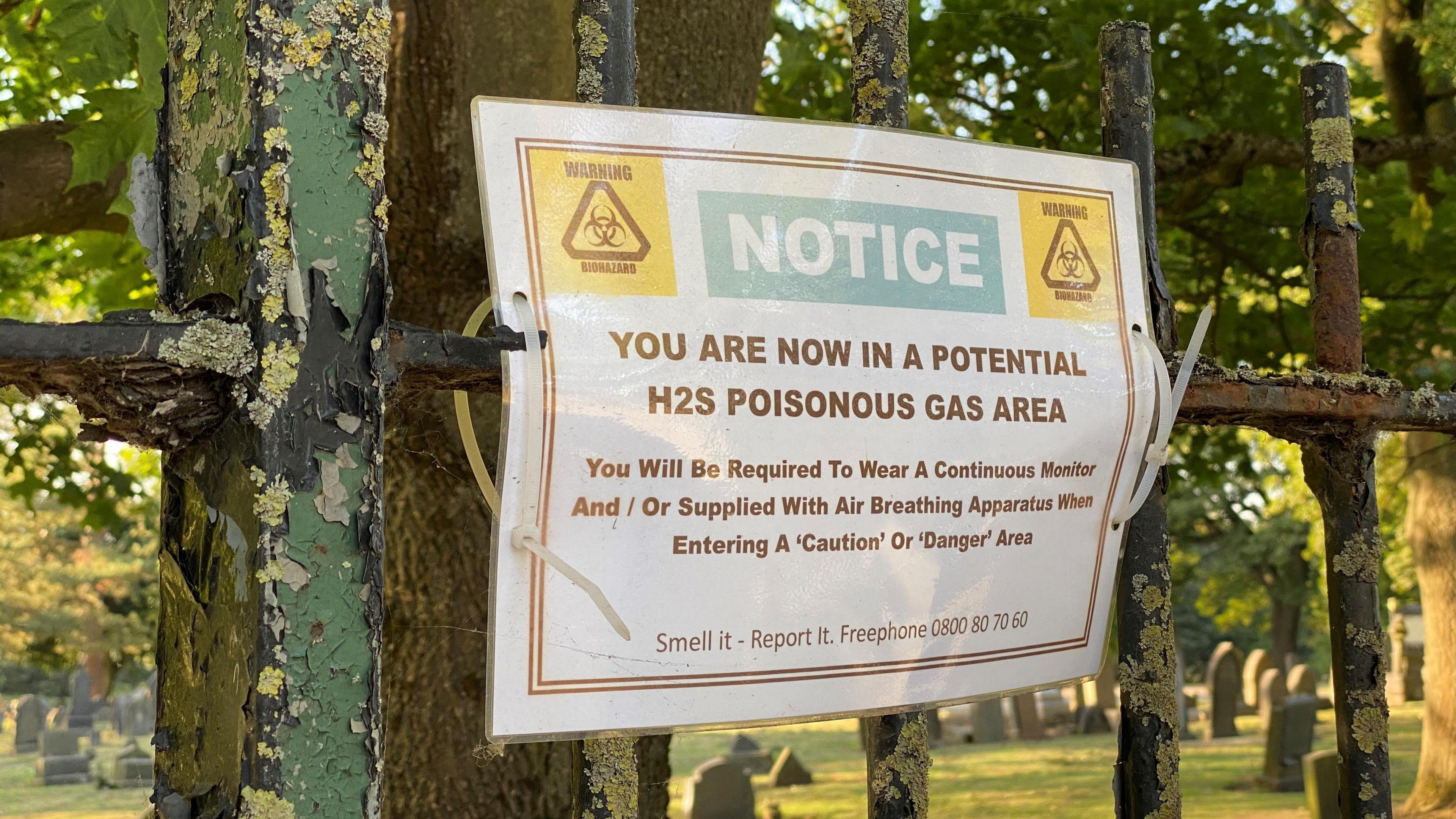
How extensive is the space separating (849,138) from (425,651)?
67.9 inches

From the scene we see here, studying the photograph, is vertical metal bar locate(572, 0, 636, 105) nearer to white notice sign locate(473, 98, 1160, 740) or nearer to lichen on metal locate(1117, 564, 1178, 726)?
white notice sign locate(473, 98, 1160, 740)

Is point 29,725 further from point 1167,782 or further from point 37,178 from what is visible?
point 1167,782

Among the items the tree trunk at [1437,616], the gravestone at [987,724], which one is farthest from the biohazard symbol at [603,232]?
the gravestone at [987,724]

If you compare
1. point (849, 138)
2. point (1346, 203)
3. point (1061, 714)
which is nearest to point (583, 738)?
point (849, 138)

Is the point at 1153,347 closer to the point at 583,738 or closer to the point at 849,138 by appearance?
the point at 849,138

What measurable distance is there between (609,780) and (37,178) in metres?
3.29

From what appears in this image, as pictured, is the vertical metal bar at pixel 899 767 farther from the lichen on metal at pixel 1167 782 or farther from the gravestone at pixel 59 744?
the gravestone at pixel 59 744

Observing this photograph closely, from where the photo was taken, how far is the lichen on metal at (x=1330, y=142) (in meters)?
1.79

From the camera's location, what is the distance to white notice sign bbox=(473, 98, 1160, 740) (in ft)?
3.91

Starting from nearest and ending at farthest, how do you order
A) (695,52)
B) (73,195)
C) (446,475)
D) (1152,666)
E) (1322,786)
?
(1152,666), (446,475), (695,52), (73,195), (1322,786)

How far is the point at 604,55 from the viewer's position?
1.33m

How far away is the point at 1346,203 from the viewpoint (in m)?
1.78

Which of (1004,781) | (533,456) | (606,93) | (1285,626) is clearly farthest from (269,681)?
(1285,626)

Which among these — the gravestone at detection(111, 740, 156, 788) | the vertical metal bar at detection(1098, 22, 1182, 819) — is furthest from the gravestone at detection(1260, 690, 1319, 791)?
the gravestone at detection(111, 740, 156, 788)
